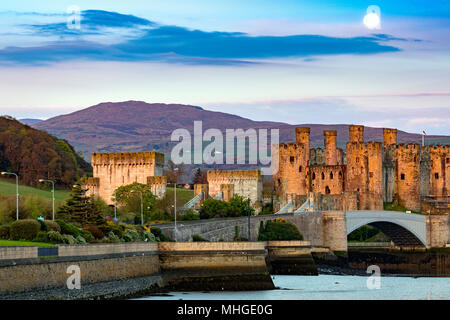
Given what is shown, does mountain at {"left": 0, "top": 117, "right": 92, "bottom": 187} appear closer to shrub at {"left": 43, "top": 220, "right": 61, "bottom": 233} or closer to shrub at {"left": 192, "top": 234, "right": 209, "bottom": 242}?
shrub at {"left": 192, "top": 234, "right": 209, "bottom": 242}

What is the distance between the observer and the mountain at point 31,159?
132875 mm

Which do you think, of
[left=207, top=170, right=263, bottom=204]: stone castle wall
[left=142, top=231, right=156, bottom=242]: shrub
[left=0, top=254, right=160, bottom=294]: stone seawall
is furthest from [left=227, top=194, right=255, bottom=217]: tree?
[left=0, top=254, right=160, bottom=294]: stone seawall

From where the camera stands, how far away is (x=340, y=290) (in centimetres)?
7394

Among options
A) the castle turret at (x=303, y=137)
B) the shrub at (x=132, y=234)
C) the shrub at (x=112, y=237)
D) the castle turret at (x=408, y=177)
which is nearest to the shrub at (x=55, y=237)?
the shrub at (x=112, y=237)

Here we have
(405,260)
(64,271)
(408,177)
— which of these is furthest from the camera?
(408,177)

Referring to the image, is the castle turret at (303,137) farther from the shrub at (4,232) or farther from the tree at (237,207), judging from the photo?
the shrub at (4,232)

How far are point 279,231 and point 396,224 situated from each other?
1097 inches

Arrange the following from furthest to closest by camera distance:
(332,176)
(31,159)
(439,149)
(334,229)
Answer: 1. (439,149)
2. (332,176)
3. (31,159)
4. (334,229)

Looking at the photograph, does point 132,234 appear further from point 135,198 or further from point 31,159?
point 31,159

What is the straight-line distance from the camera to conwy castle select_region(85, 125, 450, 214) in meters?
121

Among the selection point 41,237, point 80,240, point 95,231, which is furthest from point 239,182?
point 41,237

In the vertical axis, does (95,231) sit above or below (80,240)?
above

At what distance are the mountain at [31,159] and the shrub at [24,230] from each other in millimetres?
72183
